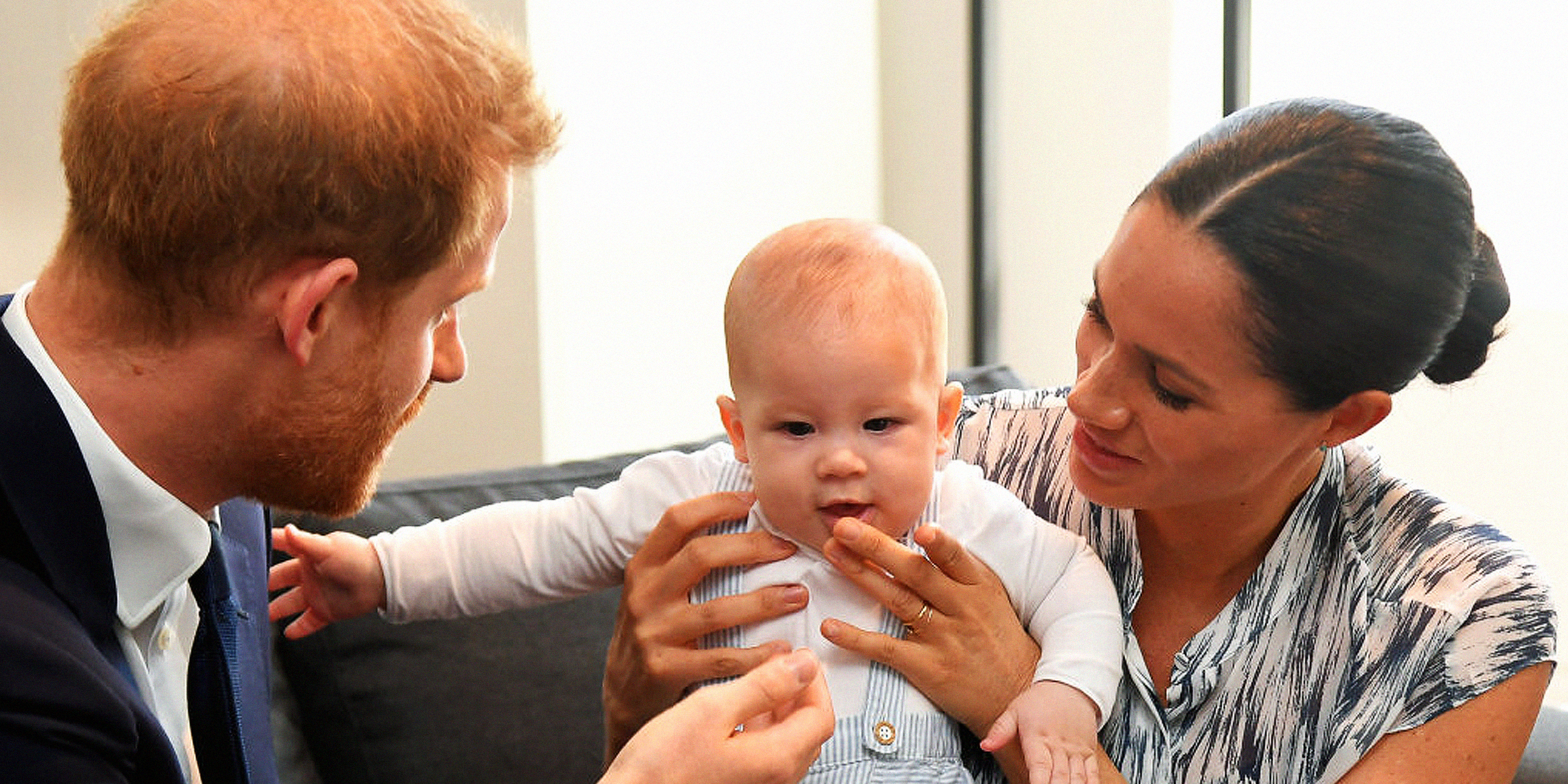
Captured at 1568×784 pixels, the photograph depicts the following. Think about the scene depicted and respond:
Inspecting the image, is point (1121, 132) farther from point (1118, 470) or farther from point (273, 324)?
point (273, 324)

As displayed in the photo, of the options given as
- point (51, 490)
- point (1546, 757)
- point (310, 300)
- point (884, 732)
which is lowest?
point (1546, 757)

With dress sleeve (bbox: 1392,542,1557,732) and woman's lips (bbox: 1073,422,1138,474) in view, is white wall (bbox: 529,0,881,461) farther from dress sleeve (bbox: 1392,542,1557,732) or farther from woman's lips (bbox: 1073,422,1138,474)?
dress sleeve (bbox: 1392,542,1557,732)

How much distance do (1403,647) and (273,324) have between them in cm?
111

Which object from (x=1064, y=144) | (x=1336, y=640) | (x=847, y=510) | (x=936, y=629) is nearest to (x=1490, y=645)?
(x=1336, y=640)

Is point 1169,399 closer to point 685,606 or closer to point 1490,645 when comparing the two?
point 1490,645

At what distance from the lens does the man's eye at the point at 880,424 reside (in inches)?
67.9

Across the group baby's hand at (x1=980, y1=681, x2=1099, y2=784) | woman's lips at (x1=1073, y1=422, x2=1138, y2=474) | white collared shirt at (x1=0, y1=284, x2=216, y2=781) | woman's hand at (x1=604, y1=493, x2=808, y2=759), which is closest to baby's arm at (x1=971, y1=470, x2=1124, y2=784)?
baby's hand at (x1=980, y1=681, x2=1099, y2=784)

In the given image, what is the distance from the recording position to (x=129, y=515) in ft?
4.77

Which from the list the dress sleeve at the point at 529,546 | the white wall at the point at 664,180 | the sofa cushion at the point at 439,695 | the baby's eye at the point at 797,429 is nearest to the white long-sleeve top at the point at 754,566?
the dress sleeve at the point at 529,546

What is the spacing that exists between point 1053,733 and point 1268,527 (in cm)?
35

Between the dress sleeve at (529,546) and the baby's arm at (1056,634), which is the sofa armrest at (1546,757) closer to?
the baby's arm at (1056,634)

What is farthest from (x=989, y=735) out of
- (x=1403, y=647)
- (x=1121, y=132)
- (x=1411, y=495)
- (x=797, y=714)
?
(x=1121, y=132)

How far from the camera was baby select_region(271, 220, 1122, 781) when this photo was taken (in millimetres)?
1683

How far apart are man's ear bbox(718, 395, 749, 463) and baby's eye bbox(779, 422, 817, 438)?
95mm
